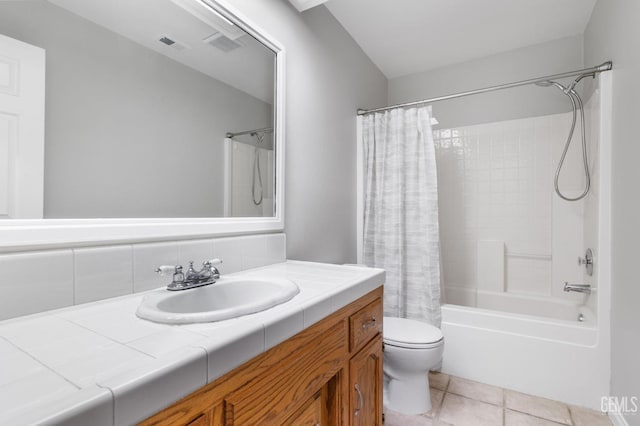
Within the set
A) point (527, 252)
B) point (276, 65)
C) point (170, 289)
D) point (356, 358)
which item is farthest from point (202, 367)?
point (527, 252)

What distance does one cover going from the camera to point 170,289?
98 cm

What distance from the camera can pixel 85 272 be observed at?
2.78ft

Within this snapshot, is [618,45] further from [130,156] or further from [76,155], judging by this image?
[76,155]

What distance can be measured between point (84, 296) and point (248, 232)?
0.66 meters

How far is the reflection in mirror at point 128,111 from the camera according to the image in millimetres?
781

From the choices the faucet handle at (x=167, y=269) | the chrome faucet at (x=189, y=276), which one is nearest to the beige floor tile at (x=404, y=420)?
the chrome faucet at (x=189, y=276)

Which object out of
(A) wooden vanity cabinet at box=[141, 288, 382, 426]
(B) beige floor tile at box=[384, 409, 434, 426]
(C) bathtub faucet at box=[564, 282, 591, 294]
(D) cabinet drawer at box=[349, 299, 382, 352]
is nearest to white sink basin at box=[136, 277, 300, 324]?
(A) wooden vanity cabinet at box=[141, 288, 382, 426]

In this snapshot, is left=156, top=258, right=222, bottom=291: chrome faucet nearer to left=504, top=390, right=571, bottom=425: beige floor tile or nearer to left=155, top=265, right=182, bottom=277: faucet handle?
left=155, top=265, right=182, bottom=277: faucet handle

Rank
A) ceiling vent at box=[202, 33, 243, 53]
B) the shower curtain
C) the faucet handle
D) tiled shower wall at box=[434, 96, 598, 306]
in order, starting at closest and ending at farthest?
the faucet handle, ceiling vent at box=[202, 33, 243, 53], the shower curtain, tiled shower wall at box=[434, 96, 598, 306]

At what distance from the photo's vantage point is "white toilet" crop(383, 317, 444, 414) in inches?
64.5

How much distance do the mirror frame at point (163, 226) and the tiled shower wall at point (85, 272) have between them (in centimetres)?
→ 3

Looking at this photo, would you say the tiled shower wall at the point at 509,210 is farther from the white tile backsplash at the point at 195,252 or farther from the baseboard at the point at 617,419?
the white tile backsplash at the point at 195,252

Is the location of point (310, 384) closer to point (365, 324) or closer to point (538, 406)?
point (365, 324)

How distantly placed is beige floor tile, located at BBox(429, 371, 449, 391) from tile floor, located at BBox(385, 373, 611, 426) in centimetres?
2
